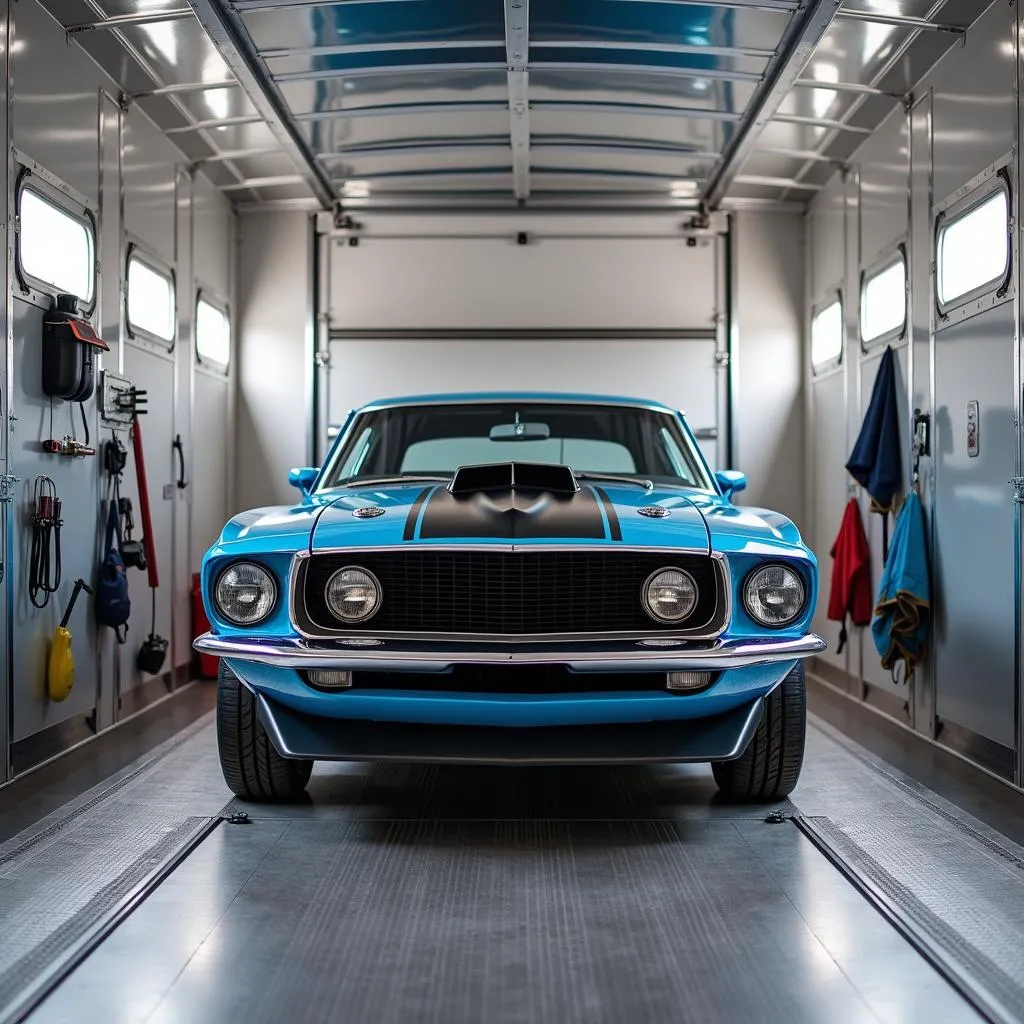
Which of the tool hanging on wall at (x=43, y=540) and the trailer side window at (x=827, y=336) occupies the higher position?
the trailer side window at (x=827, y=336)

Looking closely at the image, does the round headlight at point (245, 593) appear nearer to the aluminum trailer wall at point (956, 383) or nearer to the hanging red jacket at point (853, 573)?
the aluminum trailer wall at point (956, 383)

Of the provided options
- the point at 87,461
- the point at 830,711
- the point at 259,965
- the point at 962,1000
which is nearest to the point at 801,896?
the point at 962,1000

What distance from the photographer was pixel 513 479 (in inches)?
137

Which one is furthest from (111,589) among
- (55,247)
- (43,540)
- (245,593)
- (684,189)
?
(684,189)

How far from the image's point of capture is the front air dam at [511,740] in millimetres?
3096

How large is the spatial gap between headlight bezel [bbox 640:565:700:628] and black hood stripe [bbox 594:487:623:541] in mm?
147

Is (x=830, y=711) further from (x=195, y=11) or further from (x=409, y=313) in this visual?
(x=195, y=11)

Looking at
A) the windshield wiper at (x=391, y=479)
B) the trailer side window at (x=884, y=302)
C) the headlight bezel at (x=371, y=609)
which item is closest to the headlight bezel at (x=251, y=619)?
the headlight bezel at (x=371, y=609)

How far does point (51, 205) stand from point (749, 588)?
3.36m

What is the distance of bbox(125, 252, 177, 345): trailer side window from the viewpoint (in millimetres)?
5797

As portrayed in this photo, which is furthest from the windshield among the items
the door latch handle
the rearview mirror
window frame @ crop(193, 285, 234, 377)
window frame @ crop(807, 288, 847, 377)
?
window frame @ crop(193, 285, 234, 377)

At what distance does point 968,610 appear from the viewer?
4.71 metres

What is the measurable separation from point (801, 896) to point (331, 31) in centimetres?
393

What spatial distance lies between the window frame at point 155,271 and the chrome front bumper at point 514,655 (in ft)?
10.4
